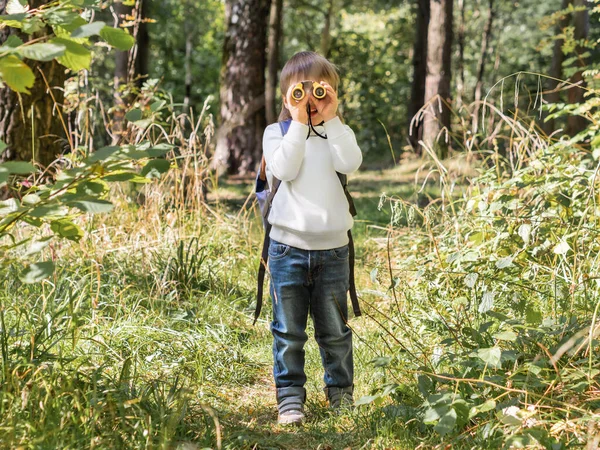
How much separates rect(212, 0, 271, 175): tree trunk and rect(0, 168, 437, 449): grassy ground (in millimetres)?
5290

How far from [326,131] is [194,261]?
1.69 metres

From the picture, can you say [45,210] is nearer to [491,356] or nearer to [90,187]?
[90,187]

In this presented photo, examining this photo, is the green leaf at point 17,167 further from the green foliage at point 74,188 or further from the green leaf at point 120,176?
the green leaf at point 120,176

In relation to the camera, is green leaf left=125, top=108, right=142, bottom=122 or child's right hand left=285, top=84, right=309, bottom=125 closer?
green leaf left=125, top=108, right=142, bottom=122

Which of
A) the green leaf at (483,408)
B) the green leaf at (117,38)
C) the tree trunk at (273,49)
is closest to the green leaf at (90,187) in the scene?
the green leaf at (117,38)

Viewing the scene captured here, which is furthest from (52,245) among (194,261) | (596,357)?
(596,357)

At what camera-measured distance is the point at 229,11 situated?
1058cm

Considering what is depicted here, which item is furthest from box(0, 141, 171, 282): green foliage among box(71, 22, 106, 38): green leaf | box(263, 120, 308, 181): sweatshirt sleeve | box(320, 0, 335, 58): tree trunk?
box(320, 0, 335, 58): tree trunk

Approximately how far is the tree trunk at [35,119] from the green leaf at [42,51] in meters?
3.25

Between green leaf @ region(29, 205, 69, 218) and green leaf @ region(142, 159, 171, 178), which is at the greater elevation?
green leaf @ region(142, 159, 171, 178)

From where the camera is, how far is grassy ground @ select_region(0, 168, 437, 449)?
215 centimetres

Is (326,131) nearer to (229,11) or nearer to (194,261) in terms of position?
(194,261)

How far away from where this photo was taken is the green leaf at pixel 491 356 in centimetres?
223

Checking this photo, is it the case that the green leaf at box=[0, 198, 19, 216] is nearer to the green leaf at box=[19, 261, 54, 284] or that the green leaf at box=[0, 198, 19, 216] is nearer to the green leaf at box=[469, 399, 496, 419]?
the green leaf at box=[19, 261, 54, 284]
